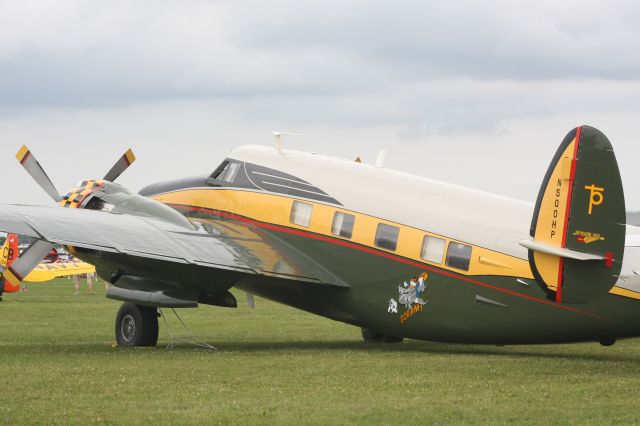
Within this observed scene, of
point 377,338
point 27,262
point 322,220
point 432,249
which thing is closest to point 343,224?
point 322,220

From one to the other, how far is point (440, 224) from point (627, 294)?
3.51m

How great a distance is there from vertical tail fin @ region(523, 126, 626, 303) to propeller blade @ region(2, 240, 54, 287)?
10195 millimetres

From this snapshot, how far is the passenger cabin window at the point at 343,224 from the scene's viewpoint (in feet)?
68.2

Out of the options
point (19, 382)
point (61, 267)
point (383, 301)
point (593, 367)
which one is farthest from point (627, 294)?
point (61, 267)

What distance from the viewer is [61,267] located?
54.3m

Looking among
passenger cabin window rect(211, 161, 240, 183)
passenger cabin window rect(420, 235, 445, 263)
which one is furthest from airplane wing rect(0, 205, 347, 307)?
passenger cabin window rect(420, 235, 445, 263)

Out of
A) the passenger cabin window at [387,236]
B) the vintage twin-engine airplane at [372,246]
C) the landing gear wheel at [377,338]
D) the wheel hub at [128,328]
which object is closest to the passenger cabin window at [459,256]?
the vintage twin-engine airplane at [372,246]

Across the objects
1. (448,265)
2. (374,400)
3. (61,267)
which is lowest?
(61,267)

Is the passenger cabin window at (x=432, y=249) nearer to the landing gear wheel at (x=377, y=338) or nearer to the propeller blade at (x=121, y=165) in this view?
the landing gear wheel at (x=377, y=338)

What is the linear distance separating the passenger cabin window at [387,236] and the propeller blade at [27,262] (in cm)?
651

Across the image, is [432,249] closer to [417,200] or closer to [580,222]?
[417,200]

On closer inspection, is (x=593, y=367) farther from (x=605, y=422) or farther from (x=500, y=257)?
(x=605, y=422)

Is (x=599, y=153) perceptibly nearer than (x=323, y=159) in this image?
Yes

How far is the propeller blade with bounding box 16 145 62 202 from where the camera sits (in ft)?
81.5
